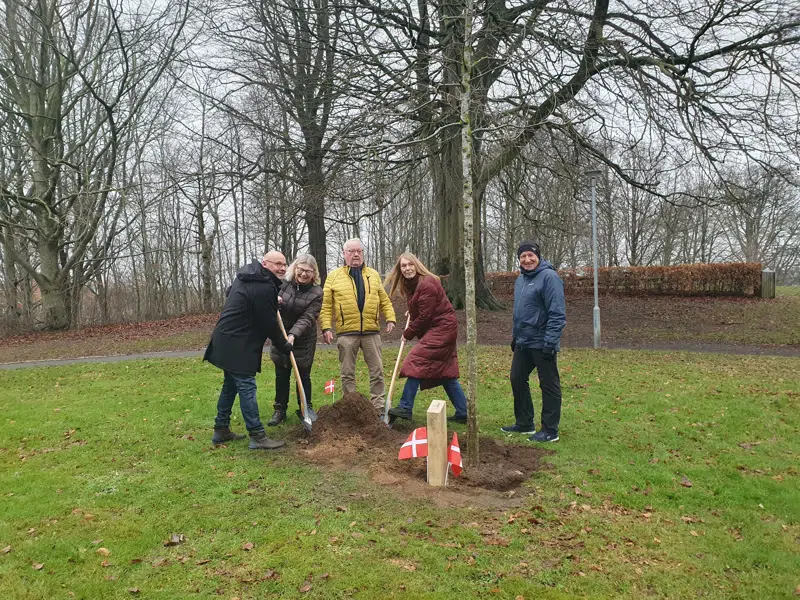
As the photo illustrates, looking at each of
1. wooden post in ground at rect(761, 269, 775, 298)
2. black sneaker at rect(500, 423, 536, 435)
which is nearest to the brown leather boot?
black sneaker at rect(500, 423, 536, 435)

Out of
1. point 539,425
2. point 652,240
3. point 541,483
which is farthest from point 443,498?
point 652,240

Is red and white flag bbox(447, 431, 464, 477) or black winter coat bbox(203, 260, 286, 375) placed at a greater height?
black winter coat bbox(203, 260, 286, 375)

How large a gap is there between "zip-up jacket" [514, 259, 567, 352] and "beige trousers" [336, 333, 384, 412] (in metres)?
1.58

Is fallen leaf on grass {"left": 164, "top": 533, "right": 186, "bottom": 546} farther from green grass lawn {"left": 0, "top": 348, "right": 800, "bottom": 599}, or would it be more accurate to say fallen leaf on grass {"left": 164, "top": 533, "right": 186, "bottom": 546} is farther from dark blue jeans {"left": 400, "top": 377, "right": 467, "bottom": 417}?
dark blue jeans {"left": 400, "top": 377, "right": 467, "bottom": 417}

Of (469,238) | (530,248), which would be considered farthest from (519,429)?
(469,238)

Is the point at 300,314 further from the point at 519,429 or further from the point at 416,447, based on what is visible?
the point at 519,429

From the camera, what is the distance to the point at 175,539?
3.59 metres

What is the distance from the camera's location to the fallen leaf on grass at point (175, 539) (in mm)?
3547

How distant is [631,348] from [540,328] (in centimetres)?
805

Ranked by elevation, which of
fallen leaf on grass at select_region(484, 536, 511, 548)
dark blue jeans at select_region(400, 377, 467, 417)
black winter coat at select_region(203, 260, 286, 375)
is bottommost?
fallen leaf on grass at select_region(484, 536, 511, 548)

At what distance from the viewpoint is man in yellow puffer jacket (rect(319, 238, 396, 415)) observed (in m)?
6.01

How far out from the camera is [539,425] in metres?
6.28

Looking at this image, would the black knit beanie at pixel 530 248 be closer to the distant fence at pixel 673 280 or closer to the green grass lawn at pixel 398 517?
the green grass lawn at pixel 398 517

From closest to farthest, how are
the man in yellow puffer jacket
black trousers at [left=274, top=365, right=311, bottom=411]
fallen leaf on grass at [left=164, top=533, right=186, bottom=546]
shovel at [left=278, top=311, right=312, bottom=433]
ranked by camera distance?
fallen leaf on grass at [left=164, top=533, right=186, bottom=546], shovel at [left=278, top=311, right=312, bottom=433], the man in yellow puffer jacket, black trousers at [left=274, top=365, right=311, bottom=411]
